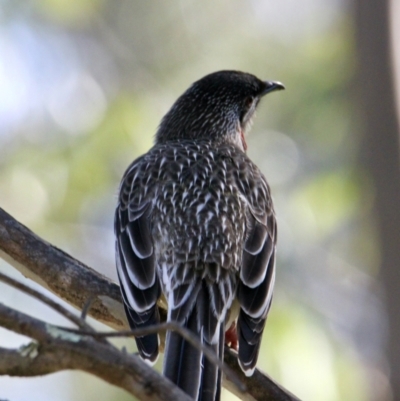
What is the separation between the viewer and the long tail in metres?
3.96

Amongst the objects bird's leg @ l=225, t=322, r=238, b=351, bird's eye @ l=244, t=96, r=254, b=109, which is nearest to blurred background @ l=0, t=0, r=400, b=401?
bird's eye @ l=244, t=96, r=254, b=109

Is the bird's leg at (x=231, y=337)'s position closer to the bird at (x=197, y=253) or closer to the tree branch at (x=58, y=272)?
the bird at (x=197, y=253)

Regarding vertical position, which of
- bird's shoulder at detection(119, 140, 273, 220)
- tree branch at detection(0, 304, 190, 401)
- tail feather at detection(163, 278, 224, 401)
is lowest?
tree branch at detection(0, 304, 190, 401)

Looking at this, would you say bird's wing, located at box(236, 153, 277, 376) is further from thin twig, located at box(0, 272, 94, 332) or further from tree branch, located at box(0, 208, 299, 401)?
thin twig, located at box(0, 272, 94, 332)

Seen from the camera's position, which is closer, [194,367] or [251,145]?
[194,367]

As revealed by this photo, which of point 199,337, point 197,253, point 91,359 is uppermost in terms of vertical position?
point 197,253

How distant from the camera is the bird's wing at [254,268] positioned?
Result: 170 inches

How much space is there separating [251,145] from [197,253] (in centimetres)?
595

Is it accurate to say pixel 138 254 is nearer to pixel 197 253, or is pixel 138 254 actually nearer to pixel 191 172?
pixel 197 253

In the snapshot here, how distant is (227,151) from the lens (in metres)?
5.77

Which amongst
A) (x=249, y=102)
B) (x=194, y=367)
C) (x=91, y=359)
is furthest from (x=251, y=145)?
(x=91, y=359)


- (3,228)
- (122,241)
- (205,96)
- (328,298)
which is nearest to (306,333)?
(328,298)

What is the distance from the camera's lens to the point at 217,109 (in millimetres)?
6586

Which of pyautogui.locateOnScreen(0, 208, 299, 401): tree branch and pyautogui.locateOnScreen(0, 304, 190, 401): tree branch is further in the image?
pyautogui.locateOnScreen(0, 208, 299, 401): tree branch
